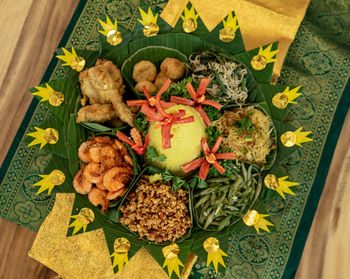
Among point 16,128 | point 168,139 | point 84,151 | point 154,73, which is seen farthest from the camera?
point 16,128

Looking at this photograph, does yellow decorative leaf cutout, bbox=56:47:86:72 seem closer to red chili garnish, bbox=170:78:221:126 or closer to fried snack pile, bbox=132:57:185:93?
fried snack pile, bbox=132:57:185:93

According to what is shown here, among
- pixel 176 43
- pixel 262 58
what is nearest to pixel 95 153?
pixel 176 43

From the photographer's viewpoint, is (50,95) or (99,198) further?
(50,95)

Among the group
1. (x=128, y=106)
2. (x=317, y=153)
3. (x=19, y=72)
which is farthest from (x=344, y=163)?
(x=19, y=72)

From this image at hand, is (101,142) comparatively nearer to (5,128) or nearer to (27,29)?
(5,128)

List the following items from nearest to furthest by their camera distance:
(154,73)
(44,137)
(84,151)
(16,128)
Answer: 1. (84,151)
2. (44,137)
3. (154,73)
4. (16,128)

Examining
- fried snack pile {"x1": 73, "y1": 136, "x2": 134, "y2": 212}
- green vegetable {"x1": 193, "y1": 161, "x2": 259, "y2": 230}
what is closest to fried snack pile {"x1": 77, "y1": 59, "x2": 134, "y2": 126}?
fried snack pile {"x1": 73, "y1": 136, "x2": 134, "y2": 212}

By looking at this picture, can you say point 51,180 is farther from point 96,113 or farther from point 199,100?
point 199,100

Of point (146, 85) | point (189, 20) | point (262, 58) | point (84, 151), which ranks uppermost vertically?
point (189, 20)
